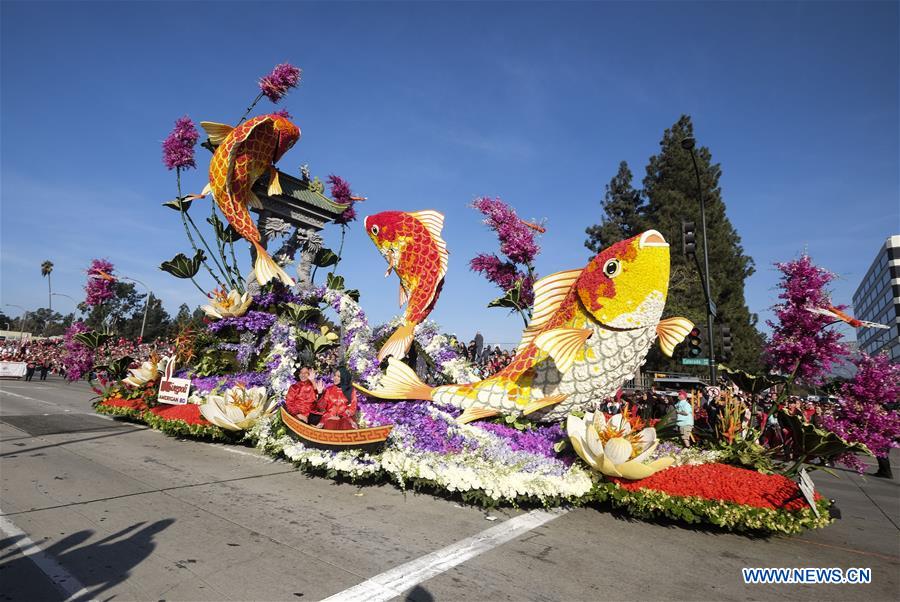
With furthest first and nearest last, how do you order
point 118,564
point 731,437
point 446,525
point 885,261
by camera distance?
1. point 885,261
2. point 731,437
3. point 446,525
4. point 118,564

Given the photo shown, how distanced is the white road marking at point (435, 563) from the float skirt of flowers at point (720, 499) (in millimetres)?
875

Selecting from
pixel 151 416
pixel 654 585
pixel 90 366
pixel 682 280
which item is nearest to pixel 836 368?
pixel 654 585

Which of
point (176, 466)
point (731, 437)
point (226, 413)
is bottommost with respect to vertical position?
point (176, 466)

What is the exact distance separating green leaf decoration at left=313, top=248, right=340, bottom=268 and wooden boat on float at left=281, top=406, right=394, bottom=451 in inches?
349

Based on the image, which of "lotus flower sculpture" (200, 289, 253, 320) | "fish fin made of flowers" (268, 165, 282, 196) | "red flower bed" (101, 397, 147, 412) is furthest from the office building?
"red flower bed" (101, 397, 147, 412)

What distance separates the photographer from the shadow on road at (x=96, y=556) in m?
3.09

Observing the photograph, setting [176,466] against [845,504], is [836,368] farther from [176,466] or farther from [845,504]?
[176,466]

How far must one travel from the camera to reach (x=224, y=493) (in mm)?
5180

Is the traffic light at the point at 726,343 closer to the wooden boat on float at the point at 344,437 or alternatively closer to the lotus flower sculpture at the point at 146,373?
the wooden boat on float at the point at 344,437

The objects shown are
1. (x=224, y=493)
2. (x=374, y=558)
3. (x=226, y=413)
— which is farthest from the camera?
(x=226, y=413)

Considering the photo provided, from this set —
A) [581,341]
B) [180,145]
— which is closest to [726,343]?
[581,341]

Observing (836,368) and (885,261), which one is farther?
(885,261)

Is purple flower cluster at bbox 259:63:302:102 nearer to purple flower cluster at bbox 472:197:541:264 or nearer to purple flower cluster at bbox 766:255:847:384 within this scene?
purple flower cluster at bbox 472:197:541:264

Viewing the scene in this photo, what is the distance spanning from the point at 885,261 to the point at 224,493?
7084cm
